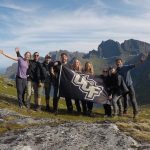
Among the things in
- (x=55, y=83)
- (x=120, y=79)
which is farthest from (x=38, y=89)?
(x=120, y=79)

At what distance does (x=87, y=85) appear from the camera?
3238 cm

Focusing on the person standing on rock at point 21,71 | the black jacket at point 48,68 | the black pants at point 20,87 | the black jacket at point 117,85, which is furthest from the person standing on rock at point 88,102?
the black pants at point 20,87

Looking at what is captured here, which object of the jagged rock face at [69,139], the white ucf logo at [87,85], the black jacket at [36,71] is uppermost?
the black jacket at [36,71]

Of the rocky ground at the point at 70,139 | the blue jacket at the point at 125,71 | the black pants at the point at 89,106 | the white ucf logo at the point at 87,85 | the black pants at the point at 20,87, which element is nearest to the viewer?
the rocky ground at the point at 70,139

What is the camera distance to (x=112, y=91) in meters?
31.5

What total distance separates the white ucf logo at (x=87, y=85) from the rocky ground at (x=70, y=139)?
13.6m

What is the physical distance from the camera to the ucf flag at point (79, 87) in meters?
31.9

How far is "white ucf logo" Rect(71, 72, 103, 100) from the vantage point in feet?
105

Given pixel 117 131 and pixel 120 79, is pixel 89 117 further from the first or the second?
pixel 117 131

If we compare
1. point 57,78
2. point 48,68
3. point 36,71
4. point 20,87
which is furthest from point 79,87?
point 20,87

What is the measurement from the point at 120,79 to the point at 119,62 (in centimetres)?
136

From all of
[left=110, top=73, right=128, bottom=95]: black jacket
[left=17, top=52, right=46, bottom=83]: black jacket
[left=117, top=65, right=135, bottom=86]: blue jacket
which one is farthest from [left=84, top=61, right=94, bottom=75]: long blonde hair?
[left=17, top=52, right=46, bottom=83]: black jacket

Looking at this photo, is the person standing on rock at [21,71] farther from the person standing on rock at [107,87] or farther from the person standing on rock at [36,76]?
the person standing on rock at [107,87]

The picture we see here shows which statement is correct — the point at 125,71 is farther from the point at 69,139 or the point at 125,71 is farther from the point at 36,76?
the point at 69,139
